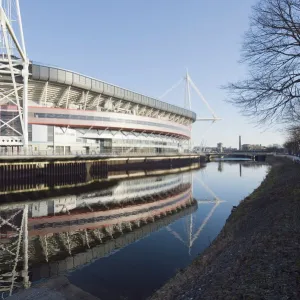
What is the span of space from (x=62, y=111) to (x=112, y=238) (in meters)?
42.4

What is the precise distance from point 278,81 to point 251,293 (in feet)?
33.3

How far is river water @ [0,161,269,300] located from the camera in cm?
1174

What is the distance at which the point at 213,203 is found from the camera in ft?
95.6

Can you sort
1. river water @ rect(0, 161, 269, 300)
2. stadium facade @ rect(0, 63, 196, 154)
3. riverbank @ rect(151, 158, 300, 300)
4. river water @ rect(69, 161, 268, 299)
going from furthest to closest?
stadium facade @ rect(0, 63, 196, 154) → river water @ rect(0, 161, 269, 300) → river water @ rect(69, 161, 268, 299) → riverbank @ rect(151, 158, 300, 300)

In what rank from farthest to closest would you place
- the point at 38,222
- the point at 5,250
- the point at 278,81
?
the point at 38,222 < the point at 5,250 < the point at 278,81

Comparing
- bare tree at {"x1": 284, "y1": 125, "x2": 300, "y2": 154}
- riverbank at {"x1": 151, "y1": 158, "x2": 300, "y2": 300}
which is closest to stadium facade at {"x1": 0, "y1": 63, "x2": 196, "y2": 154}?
bare tree at {"x1": 284, "y1": 125, "x2": 300, "y2": 154}

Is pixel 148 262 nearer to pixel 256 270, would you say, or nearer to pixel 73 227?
pixel 256 270

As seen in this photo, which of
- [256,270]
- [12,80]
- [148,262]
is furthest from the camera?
[12,80]

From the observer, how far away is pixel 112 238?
17422mm

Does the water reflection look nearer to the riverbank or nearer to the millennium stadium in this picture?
the riverbank

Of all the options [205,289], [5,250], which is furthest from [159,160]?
[205,289]

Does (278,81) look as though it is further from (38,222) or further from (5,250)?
(38,222)

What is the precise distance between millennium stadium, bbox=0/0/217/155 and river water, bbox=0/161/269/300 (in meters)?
17.5

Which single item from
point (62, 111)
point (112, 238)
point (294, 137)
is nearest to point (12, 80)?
point (62, 111)
